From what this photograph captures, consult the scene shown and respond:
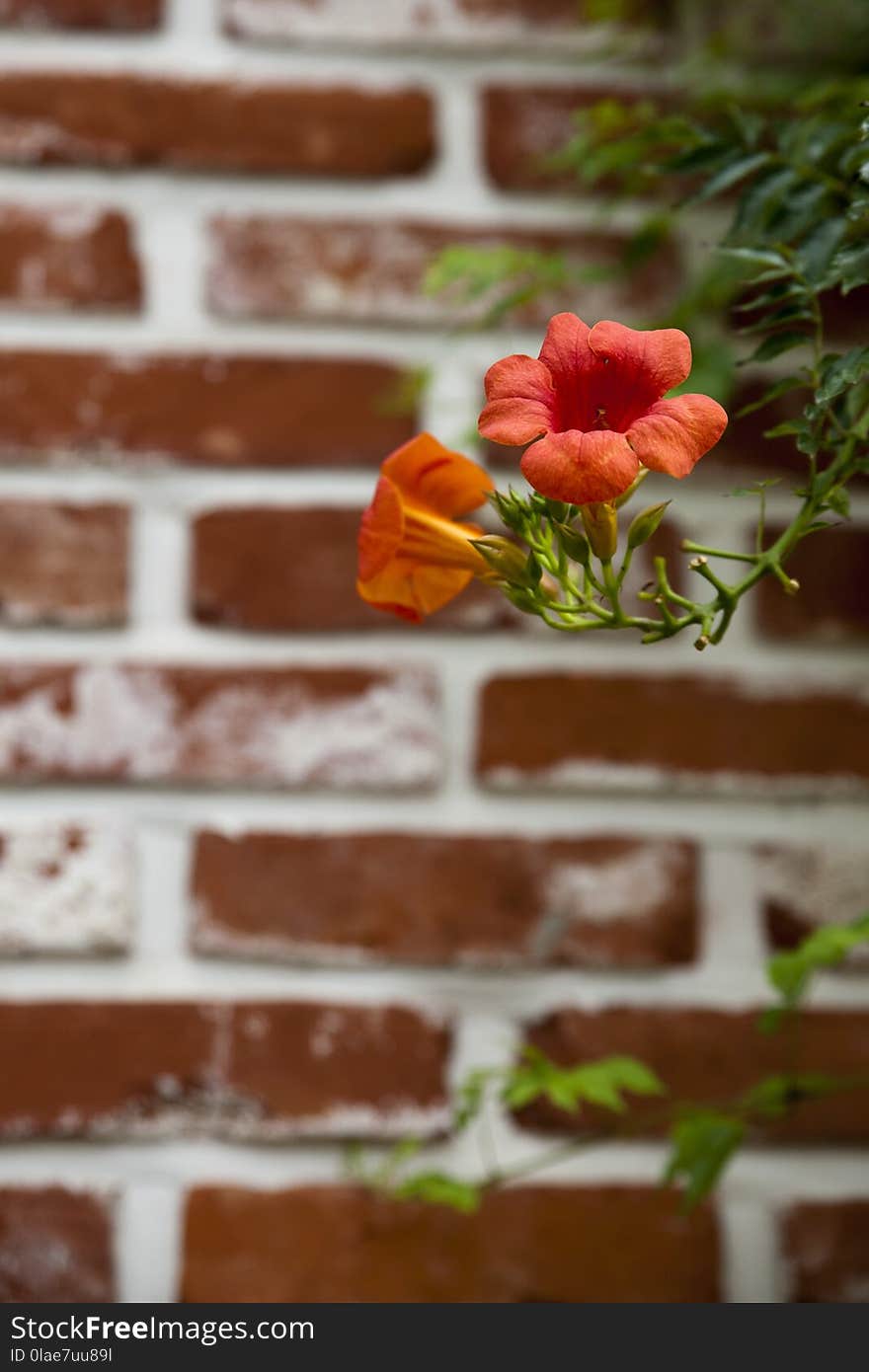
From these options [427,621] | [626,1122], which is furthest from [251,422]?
[626,1122]

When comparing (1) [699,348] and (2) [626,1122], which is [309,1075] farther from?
(1) [699,348]

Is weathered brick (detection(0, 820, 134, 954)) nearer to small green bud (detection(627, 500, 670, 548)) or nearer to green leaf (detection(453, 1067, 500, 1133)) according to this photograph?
green leaf (detection(453, 1067, 500, 1133))

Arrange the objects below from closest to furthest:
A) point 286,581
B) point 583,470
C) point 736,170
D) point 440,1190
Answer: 1. point 583,470
2. point 736,170
3. point 440,1190
4. point 286,581

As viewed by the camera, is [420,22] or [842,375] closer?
[842,375]

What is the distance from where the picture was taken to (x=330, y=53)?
26.0 inches

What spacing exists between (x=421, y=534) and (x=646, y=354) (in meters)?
0.09

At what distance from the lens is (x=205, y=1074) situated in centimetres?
61

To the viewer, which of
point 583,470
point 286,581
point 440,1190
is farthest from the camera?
point 286,581

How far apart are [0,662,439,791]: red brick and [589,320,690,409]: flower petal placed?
1.15 feet

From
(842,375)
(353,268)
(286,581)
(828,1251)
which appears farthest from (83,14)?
(828,1251)

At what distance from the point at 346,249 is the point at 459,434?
0.12 m

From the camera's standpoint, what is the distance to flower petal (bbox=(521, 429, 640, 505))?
0.88 feet

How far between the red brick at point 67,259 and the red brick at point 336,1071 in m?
0.38

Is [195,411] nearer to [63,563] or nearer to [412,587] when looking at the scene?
[63,563]
